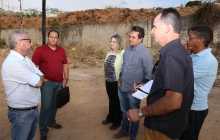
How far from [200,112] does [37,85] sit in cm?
195

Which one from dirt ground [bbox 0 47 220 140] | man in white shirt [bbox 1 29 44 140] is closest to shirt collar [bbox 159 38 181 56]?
man in white shirt [bbox 1 29 44 140]

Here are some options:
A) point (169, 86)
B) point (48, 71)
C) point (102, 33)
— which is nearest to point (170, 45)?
point (169, 86)

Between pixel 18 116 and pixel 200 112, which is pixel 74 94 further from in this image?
pixel 200 112

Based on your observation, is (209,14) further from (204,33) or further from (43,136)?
(43,136)

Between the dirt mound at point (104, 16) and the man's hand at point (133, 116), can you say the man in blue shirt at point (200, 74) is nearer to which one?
the man's hand at point (133, 116)

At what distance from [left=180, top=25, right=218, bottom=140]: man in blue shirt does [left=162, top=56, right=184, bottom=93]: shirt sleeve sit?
883 millimetres

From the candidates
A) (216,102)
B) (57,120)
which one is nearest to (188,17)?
(216,102)

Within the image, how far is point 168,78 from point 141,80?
1927mm

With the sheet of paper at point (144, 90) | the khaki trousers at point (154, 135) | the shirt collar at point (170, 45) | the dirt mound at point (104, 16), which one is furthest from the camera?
the dirt mound at point (104, 16)

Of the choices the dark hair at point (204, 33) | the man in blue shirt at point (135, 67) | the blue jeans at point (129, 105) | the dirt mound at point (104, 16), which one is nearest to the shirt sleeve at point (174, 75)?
the dark hair at point (204, 33)

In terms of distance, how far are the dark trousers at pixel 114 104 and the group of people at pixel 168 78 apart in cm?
2

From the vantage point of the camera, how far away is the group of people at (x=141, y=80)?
1718mm

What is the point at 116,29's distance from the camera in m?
13.8

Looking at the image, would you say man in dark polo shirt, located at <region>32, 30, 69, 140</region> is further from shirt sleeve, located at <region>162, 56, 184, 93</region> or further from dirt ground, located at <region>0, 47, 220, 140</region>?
shirt sleeve, located at <region>162, 56, 184, 93</region>
